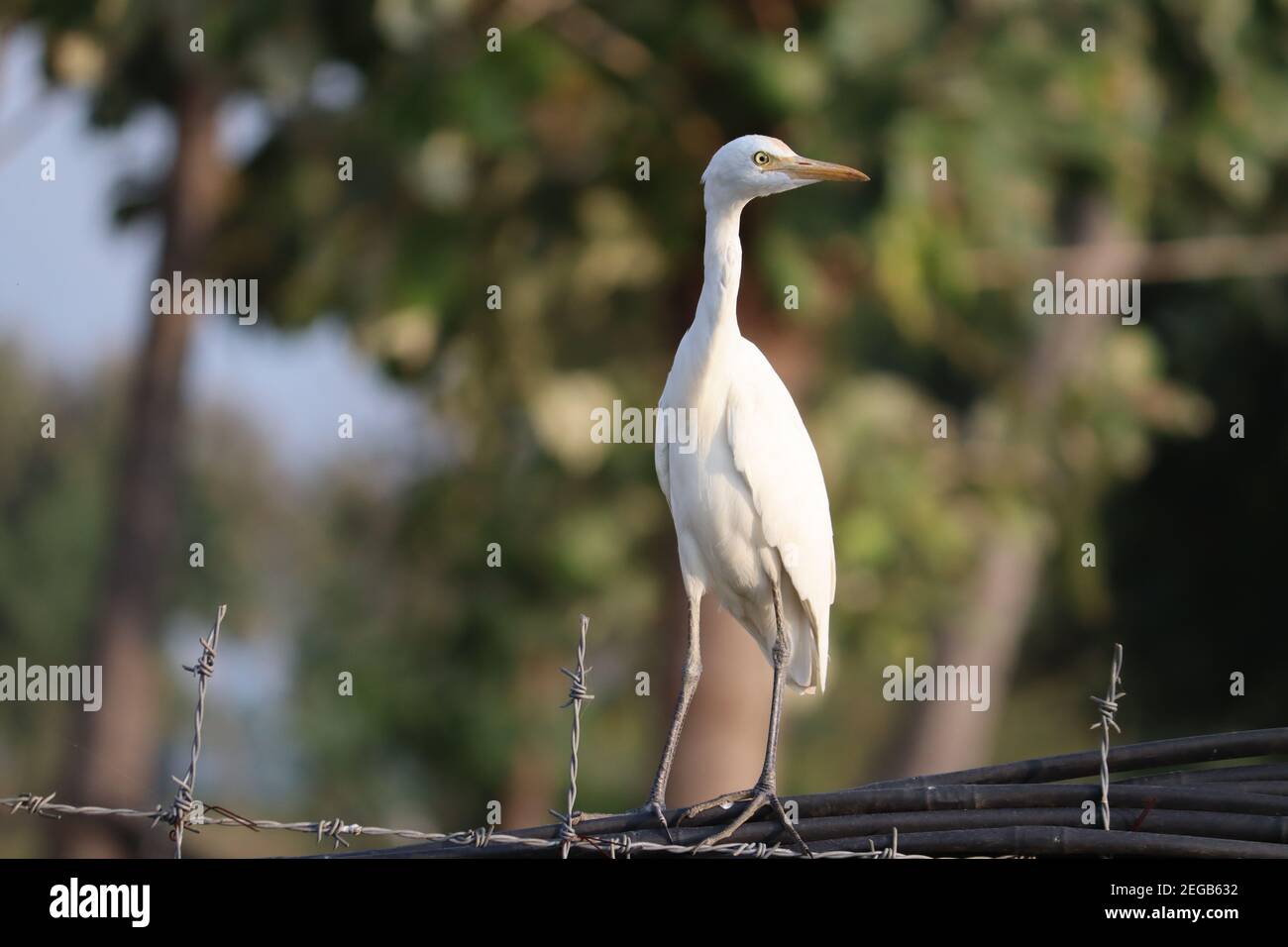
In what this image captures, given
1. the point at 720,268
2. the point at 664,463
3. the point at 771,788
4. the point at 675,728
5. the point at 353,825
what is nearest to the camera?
the point at 353,825

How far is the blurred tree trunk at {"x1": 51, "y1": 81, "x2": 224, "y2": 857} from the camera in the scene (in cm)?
973

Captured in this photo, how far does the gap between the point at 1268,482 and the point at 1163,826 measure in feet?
37.9

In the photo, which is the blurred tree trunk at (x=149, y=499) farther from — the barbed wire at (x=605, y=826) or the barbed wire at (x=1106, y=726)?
the barbed wire at (x=1106, y=726)

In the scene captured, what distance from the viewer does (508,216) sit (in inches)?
344

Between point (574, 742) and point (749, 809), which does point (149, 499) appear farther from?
point (574, 742)

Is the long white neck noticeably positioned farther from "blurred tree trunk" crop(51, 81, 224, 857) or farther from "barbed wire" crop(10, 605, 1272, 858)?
"blurred tree trunk" crop(51, 81, 224, 857)

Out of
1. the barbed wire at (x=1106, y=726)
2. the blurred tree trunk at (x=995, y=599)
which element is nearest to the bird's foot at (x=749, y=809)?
the barbed wire at (x=1106, y=726)

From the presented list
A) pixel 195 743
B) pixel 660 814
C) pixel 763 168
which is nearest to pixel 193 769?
pixel 195 743

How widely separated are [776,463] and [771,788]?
656 mm

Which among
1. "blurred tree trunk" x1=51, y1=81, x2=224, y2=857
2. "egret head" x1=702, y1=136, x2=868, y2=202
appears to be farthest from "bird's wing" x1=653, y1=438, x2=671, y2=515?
"blurred tree trunk" x1=51, y1=81, x2=224, y2=857

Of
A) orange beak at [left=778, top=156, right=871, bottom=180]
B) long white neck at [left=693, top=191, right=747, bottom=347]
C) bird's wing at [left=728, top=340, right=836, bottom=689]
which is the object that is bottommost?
bird's wing at [left=728, top=340, right=836, bottom=689]

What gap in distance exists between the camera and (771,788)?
3.02m

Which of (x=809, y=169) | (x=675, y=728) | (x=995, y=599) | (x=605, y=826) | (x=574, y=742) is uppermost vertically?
(x=995, y=599)

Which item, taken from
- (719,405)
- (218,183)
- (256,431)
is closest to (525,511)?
(218,183)
